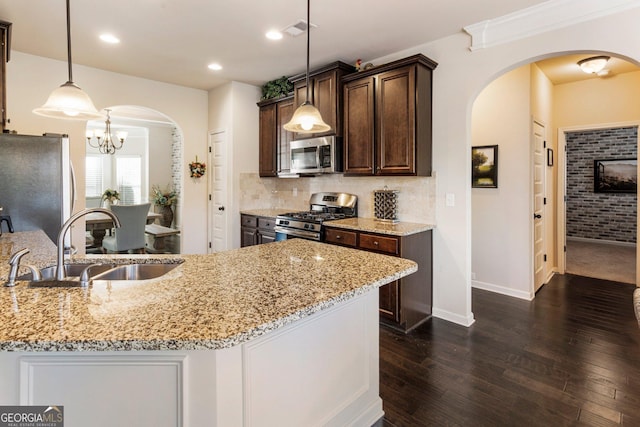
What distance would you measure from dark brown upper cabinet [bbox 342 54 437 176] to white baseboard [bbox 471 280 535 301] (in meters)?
1.81

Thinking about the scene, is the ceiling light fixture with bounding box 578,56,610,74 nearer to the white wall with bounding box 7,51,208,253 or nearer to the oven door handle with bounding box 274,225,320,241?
the oven door handle with bounding box 274,225,320,241

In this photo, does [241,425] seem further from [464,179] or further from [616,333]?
[616,333]

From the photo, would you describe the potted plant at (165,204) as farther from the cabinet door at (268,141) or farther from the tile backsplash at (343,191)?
the cabinet door at (268,141)

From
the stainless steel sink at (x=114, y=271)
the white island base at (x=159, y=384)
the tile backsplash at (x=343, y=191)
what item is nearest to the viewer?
the white island base at (x=159, y=384)

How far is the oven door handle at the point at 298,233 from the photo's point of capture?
372cm

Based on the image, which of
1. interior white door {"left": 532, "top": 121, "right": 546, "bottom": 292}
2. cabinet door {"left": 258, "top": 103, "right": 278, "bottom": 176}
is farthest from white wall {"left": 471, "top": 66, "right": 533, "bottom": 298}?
cabinet door {"left": 258, "top": 103, "right": 278, "bottom": 176}

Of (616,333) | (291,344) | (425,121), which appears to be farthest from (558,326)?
(291,344)

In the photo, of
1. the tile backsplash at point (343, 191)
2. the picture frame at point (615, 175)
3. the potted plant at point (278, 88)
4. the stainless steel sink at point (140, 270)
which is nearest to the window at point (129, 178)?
the tile backsplash at point (343, 191)

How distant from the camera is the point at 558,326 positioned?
3121 mm

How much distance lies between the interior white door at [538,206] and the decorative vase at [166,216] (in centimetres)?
659

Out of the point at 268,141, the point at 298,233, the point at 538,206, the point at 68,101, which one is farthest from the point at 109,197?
the point at 538,206

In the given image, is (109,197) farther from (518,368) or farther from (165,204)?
(518,368)

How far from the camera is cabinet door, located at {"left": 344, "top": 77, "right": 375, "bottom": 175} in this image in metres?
3.57

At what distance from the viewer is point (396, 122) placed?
11.0ft
